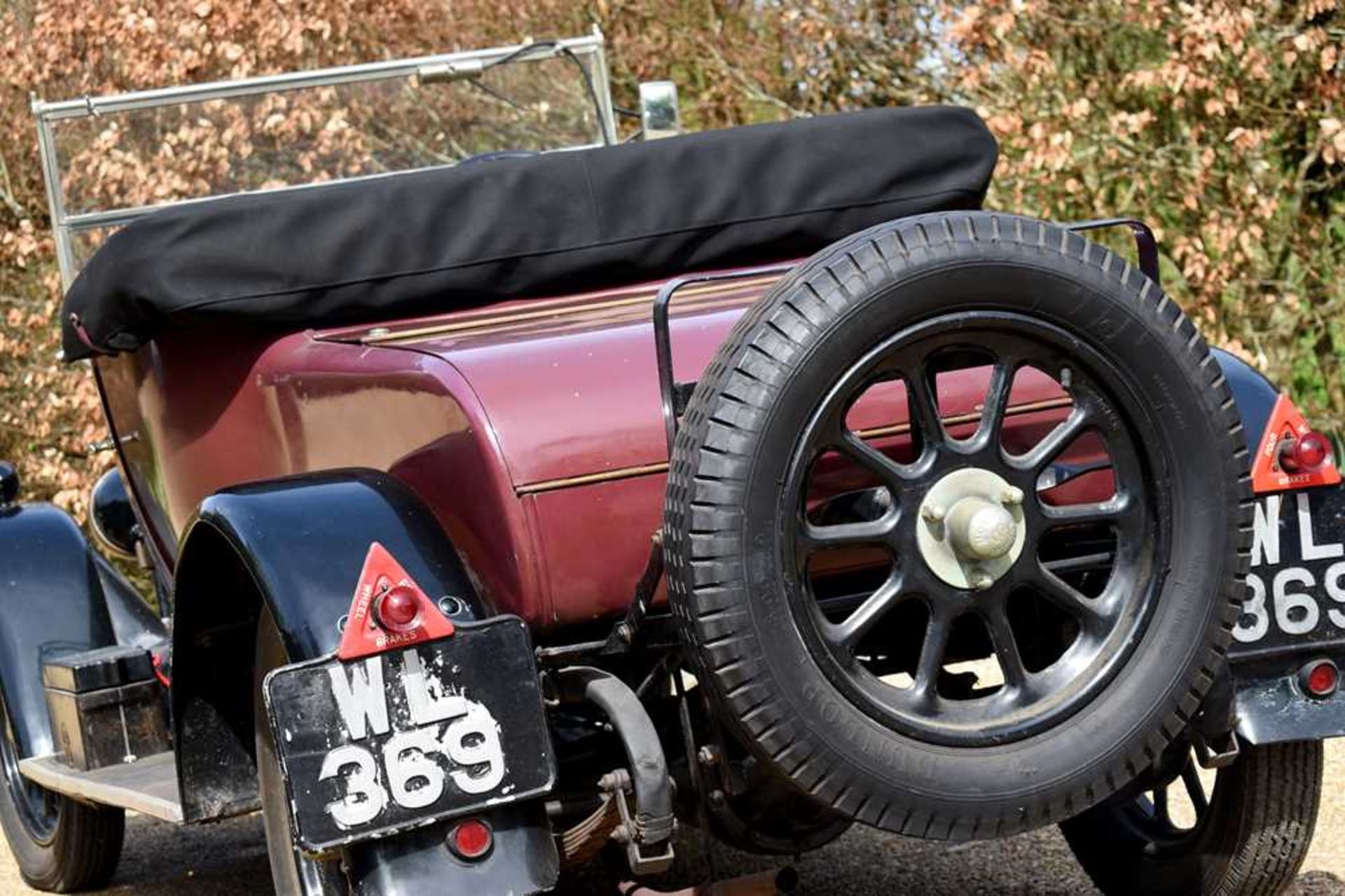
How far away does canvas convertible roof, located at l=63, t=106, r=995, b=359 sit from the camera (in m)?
3.46

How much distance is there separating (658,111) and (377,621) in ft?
9.51

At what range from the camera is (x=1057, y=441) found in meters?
2.75

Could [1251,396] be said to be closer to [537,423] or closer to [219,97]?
[537,423]

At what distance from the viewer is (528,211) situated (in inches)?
140

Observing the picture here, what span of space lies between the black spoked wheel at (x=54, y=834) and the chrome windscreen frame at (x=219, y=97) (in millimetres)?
1255

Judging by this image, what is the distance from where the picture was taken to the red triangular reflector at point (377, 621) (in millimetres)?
2697

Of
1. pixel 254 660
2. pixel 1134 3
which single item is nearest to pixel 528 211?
pixel 254 660

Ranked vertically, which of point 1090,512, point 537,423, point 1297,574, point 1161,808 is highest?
point 537,423

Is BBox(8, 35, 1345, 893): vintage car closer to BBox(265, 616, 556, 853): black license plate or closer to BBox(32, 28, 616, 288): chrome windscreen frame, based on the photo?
BBox(265, 616, 556, 853): black license plate

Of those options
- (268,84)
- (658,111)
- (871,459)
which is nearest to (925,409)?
(871,459)

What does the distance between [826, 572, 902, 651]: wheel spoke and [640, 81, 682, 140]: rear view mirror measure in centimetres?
285

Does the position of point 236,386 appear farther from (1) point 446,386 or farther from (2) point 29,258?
(2) point 29,258

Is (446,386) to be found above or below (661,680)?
above

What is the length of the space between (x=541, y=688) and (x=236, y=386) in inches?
45.3
